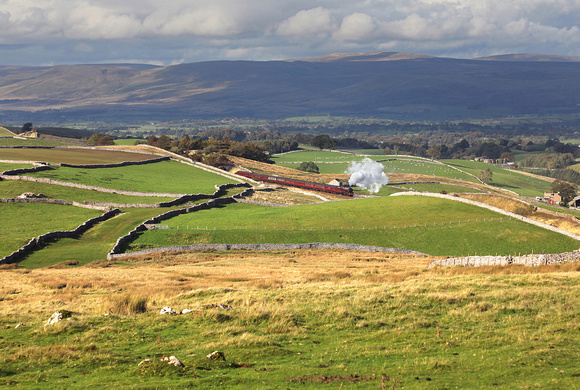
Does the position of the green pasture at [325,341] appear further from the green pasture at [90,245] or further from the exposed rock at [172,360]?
the green pasture at [90,245]

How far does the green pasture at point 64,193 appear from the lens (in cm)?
8612

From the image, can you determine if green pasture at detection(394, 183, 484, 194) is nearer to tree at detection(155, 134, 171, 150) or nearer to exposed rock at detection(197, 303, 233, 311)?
tree at detection(155, 134, 171, 150)

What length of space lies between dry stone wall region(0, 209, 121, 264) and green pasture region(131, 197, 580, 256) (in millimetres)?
8004

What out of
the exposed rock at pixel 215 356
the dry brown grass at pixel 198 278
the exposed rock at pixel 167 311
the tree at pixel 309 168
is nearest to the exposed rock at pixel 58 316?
the dry brown grass at pixel 198 278

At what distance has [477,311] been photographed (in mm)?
27375

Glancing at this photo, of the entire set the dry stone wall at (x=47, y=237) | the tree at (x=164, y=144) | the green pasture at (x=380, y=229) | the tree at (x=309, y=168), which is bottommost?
the tree at (x=309, y=168)

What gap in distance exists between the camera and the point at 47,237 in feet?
209

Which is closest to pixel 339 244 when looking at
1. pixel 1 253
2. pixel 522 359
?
pixel 1 253

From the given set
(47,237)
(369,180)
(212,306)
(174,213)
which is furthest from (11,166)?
(212,306)

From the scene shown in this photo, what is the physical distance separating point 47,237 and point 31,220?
10378 millimetres

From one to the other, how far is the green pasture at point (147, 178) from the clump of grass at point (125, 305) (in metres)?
67.6

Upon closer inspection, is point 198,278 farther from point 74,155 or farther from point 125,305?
point 74,155

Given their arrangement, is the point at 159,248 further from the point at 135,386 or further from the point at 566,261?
the point at 135,386

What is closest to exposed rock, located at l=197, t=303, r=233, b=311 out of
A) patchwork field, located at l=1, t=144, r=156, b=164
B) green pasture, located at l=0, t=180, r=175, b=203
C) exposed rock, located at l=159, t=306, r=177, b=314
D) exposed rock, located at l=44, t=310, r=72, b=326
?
exposed rock, located at l=159, t=306, r=177, b=314
